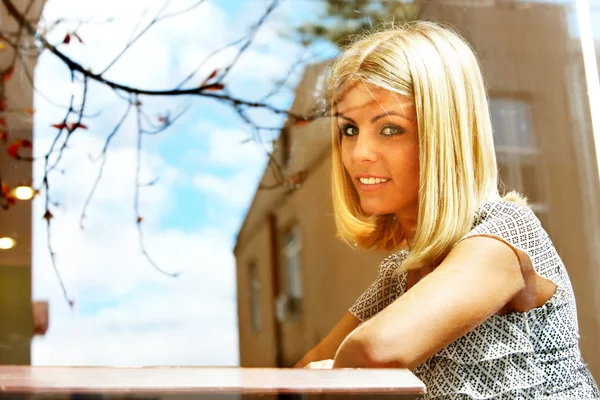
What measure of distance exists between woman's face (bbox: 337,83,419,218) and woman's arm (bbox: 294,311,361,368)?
213mm

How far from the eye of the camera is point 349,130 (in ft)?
4.50

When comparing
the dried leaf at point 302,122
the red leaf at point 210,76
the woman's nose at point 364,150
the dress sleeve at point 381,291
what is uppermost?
the red leaf at point 210,76

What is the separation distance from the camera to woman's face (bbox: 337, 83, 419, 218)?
130cm

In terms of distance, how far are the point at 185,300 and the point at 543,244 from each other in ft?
2.23

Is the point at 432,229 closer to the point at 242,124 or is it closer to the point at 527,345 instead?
the point at 527,345

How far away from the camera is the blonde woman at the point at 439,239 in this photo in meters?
1.14

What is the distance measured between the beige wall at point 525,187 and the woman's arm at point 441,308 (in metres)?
0.22

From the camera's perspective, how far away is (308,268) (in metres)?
1.38

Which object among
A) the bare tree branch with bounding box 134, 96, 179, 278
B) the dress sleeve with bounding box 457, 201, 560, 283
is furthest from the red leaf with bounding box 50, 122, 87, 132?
the dress sleeve with bounding box 457, 201, 560, 283

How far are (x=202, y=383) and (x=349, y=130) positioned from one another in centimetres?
58

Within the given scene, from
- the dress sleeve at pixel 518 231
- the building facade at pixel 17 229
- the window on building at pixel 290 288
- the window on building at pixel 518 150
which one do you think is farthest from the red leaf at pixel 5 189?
the window on building at pixel 518 150

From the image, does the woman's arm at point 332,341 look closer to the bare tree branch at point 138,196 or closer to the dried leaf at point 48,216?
the bare tree branch at point 138,196

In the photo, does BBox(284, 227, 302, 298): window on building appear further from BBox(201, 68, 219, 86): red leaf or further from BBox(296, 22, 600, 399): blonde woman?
BBox(201, 68, 219, 86): red leaf

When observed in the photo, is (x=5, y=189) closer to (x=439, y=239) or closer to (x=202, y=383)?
(x=202, y=383)
